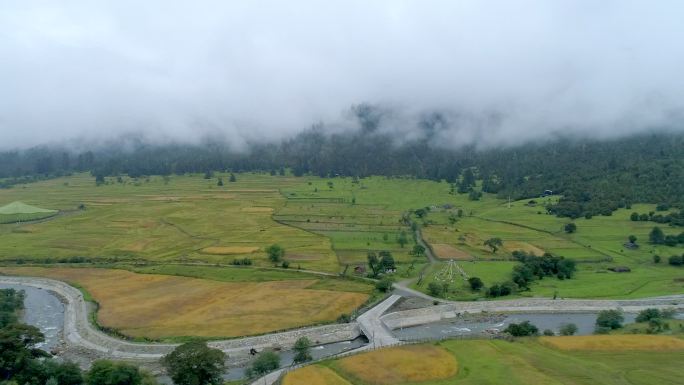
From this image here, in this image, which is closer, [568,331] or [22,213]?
[568,331]

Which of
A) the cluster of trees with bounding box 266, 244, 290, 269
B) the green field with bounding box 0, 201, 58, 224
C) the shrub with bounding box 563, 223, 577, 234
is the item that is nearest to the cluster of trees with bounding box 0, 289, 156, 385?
the cluster of trees with bounding box 266, 244, 290, 269

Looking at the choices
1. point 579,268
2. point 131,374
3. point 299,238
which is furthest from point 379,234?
point 131,374

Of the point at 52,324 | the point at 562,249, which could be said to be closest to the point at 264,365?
the point at 52,324

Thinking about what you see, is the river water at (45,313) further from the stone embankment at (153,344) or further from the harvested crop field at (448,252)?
the harvested crop field at (448,252)

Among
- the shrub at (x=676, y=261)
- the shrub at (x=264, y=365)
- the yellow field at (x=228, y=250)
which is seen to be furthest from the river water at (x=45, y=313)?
the shrub at (x=676, y=261)

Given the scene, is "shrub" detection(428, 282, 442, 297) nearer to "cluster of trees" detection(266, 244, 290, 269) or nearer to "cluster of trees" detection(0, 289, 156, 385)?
"cluster of trees" detection(266, 244, 290, 269)

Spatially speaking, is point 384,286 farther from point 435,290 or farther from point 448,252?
point 448,252
